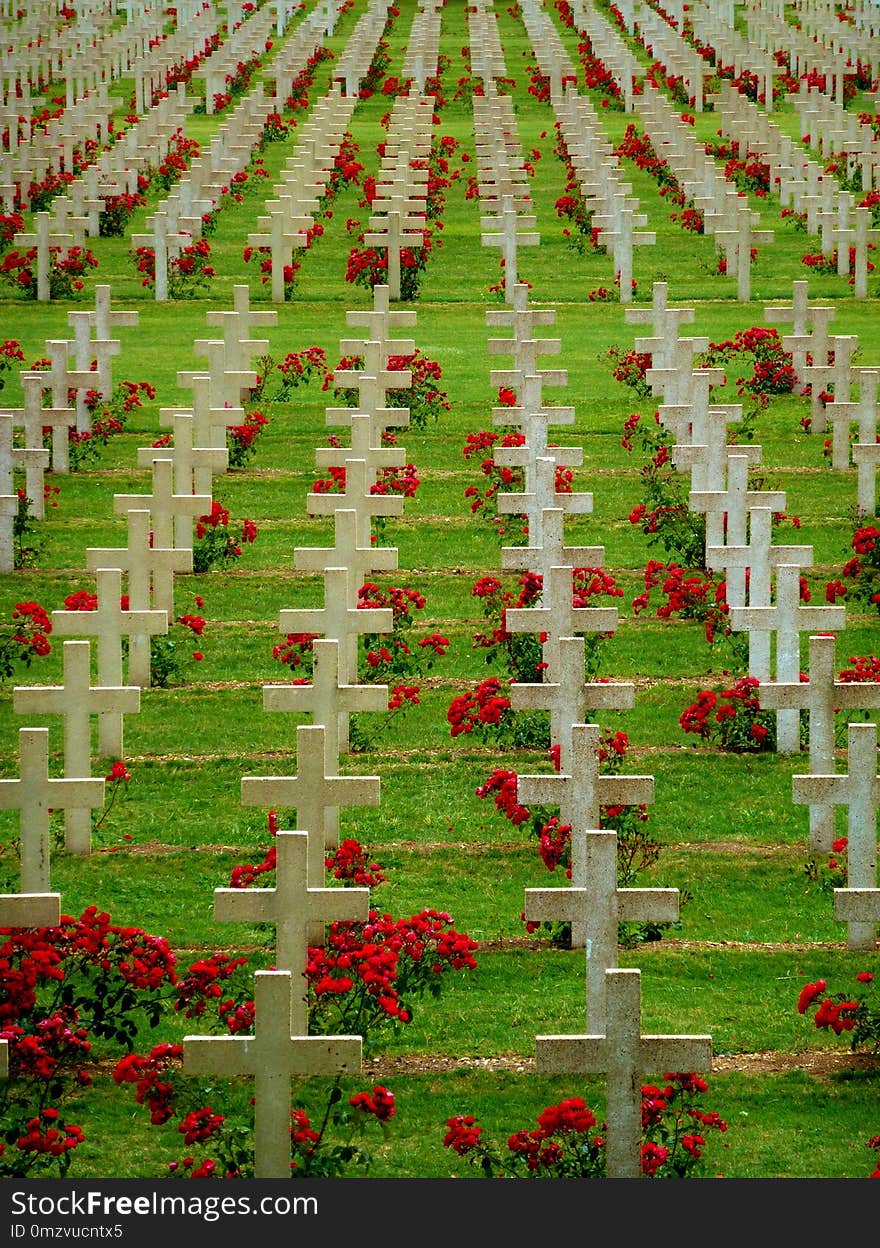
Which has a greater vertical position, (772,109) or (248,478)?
(772,109)

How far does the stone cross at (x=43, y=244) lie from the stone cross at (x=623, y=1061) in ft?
47.9

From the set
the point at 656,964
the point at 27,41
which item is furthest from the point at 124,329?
the point at 27,41

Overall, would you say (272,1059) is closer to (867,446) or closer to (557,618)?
(557,618)

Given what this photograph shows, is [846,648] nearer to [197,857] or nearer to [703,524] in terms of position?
[703,524]

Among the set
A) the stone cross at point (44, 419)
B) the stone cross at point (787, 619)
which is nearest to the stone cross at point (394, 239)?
the stone cross at point (44, 419)

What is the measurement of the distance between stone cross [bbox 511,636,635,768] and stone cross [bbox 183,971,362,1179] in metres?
2.69

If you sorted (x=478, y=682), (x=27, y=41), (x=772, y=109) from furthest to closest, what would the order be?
(x=27, y=41), (x=772, y=109), (x=478, y=682)

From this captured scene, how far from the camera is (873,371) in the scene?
15.0m

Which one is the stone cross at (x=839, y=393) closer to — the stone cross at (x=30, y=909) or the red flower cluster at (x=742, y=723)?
the red flower cluster at (x=742, y=723)

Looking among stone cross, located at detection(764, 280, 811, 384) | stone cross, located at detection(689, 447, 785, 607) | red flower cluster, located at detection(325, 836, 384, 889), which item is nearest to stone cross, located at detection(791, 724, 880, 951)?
red flower cluster, located at detection(325, 836, 384, 889)

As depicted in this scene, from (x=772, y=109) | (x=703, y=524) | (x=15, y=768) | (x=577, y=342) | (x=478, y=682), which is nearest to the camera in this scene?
(x=15, y=768)

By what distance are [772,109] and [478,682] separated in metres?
20.1

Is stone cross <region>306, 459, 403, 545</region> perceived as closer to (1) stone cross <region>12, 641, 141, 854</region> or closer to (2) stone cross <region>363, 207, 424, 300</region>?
(1) stone cross <region>12, 641, 141, 854</region>

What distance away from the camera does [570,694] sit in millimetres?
9609
